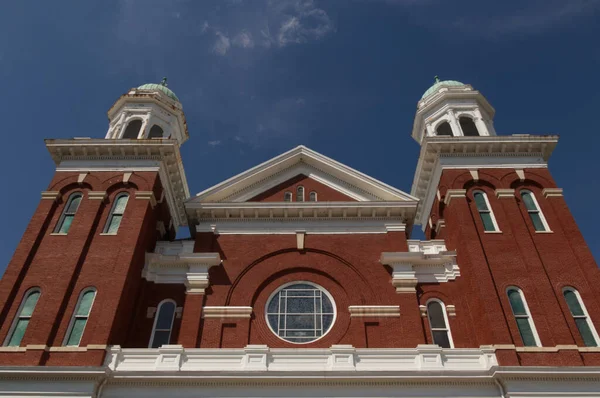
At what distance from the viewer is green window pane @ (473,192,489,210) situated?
79.6ft

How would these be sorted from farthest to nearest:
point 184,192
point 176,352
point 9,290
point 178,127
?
point 178,127, point 184,192, point 9,290, point 176,352

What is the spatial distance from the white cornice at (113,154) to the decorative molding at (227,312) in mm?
6508

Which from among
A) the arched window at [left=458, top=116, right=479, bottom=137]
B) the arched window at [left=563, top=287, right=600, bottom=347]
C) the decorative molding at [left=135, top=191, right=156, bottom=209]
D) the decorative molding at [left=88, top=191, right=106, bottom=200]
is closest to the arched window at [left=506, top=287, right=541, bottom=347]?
the arched window at [left=563, top=287, right=600, bottom=347]

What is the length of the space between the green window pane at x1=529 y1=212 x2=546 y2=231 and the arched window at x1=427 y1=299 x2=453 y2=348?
214 inches

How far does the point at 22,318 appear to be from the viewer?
19.9 meters

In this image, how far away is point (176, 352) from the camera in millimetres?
18781

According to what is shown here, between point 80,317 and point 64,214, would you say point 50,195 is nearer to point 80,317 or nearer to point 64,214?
point 64,214

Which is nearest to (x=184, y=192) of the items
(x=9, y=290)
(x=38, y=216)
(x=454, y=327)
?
(x=38, y=216)

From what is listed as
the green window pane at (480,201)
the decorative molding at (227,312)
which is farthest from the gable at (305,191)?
the decorative molding at (227,312)

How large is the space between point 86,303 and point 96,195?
5601 mm

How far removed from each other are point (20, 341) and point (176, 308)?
17.9ft

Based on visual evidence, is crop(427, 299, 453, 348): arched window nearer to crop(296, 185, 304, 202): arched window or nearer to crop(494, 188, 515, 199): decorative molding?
crop(494, 188, 515, 199): decorative molding

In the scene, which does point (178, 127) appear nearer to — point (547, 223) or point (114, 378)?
point (114, 378)

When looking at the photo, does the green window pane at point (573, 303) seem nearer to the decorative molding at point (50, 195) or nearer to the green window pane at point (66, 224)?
the green window pane at point (66, 224)
